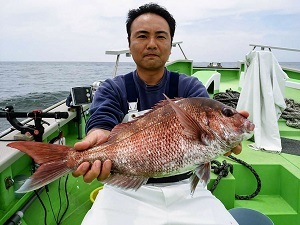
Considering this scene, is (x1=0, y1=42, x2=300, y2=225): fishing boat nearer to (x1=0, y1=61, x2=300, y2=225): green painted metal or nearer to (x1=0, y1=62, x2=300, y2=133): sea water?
(x1=0, y1=61, x2=300, y2=225): green painted metal

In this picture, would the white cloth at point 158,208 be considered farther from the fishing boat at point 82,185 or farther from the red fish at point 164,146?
the fishing boat at point 82,185

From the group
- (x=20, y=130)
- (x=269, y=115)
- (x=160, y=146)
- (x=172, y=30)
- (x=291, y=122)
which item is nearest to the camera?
(x=160, y=146)

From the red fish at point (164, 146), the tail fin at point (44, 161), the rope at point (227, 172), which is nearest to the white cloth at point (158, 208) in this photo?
the red fish at point (164, 146)

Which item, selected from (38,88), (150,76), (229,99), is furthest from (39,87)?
(150,76)

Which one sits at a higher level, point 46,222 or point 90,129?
point 90,129

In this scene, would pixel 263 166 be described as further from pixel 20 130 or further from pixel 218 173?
pixel 20 130

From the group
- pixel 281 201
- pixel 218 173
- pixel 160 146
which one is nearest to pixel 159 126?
pixel 160 146

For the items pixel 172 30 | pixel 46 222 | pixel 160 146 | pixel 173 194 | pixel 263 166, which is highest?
pixel 172 30

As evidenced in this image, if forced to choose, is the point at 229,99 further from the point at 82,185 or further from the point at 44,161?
the point at 44,161

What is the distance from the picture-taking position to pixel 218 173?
3.20 m

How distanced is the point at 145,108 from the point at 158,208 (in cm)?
90

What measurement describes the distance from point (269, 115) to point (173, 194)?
2.45 meters

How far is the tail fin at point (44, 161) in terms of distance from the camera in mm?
1603

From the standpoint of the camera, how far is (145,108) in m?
2.72
